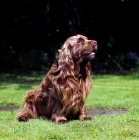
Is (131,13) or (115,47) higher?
(131,13)

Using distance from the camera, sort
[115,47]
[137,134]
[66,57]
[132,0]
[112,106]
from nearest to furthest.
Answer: [137,134] < [66,57] < [112,106] < [132,0] < [115,47]

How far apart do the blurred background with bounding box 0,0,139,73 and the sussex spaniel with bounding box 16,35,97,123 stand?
13.0m

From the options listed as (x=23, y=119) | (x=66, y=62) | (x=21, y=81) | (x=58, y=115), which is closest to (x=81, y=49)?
(x=66, y=62)

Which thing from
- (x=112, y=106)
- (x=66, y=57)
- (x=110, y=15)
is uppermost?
(x=110, y=15)

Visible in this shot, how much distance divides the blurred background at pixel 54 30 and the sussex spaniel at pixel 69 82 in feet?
42.7

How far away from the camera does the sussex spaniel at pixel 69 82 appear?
6578 millimetres

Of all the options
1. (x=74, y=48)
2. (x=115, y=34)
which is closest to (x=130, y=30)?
(x=115, y=34)

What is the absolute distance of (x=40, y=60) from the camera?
2067cm

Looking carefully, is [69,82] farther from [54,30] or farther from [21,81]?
[54,30]

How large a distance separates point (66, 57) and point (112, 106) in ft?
8.56

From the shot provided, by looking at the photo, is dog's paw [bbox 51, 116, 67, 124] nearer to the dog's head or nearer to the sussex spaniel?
the sussex spaniel

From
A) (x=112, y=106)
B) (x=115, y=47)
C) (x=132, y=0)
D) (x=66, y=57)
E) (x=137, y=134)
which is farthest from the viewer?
(x=115, y=47)

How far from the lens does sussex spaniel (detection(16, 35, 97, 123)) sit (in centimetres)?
658

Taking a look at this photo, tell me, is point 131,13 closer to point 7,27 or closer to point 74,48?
point 7,27
